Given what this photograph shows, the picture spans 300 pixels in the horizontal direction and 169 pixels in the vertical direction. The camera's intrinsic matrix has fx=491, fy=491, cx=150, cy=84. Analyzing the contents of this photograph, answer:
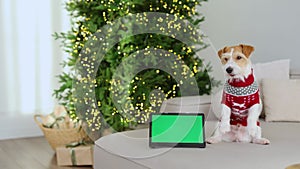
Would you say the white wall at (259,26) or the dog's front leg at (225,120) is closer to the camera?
the dog's front leg at (225,120)

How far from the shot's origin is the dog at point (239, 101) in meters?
2.29

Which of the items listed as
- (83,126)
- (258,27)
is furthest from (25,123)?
(258,27)

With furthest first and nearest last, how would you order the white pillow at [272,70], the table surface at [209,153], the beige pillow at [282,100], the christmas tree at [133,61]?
the christmas tree at [133,61]
the white pillow at [272,70]
the beige pillow at [282,100]
the table surface at [209,153]

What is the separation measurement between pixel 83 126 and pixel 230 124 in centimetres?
150

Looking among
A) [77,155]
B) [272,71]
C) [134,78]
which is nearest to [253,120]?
[272,71]

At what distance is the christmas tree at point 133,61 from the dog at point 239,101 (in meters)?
0.77

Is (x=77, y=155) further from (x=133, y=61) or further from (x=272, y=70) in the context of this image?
(x=272, y=70)

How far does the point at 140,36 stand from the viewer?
327cm

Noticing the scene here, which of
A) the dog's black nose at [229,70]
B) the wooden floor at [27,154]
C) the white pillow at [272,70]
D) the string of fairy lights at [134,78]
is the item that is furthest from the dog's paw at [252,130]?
the wooden floor at [27,154]

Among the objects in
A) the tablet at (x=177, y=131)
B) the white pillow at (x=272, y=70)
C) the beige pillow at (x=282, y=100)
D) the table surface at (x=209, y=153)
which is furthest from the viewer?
the white pillow at (x=272, y=70)

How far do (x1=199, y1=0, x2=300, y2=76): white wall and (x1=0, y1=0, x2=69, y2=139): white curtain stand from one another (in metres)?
1.40

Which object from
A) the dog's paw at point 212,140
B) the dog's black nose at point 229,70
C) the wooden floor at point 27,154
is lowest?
the wooden floor at point 27,154

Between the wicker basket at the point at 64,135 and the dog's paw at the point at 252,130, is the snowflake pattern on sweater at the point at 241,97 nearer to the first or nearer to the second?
the dog's paw at the point at 252,130

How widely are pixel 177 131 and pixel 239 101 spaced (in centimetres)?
33
